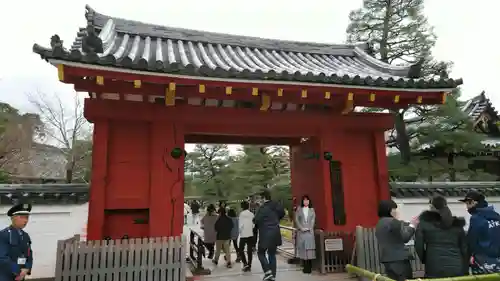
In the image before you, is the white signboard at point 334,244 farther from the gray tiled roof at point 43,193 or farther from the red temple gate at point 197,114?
the gray tiled roof at point 43,193

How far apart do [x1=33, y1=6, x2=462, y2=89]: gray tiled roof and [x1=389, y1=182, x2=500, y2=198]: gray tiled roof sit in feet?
7.89

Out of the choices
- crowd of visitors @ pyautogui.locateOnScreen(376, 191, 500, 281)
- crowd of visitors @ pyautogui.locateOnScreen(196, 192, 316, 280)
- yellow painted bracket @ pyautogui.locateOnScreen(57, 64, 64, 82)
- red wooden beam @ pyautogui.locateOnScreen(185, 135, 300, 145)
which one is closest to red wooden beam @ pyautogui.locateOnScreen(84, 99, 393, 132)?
yellow painted bracket @ pyautogui.locateOnScreen(57, 64, 64, 82)

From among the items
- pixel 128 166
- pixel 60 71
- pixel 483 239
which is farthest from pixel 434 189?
pixel 60 71

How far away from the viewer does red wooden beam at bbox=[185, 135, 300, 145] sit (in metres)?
8.20

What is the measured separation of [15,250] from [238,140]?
528 centimetres

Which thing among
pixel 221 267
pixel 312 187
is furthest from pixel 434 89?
pixel 221 267

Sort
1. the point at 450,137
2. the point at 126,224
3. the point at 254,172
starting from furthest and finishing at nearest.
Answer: the point at 254,172, the point at 450,137, the point at 126,224

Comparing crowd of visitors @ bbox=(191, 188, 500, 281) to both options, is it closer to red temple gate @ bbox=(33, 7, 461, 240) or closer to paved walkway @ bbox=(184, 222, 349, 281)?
paved walkway @ bbox=(184, 222, 349, 281)

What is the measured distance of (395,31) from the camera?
1739cm

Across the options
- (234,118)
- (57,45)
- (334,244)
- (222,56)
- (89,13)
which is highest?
(89,13)

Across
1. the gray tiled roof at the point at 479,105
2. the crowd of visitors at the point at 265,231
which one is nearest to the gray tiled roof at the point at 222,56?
the crowd of visitors at the point at 265,231

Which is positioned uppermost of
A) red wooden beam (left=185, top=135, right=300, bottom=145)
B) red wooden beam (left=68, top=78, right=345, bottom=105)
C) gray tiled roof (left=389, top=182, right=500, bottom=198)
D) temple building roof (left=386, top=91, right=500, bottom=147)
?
temple building roof (left=386, top=91, right=500, bottom=147)

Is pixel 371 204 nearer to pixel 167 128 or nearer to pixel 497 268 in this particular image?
pixel 497 268

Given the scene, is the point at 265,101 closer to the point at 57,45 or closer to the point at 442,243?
the point at 57,45
